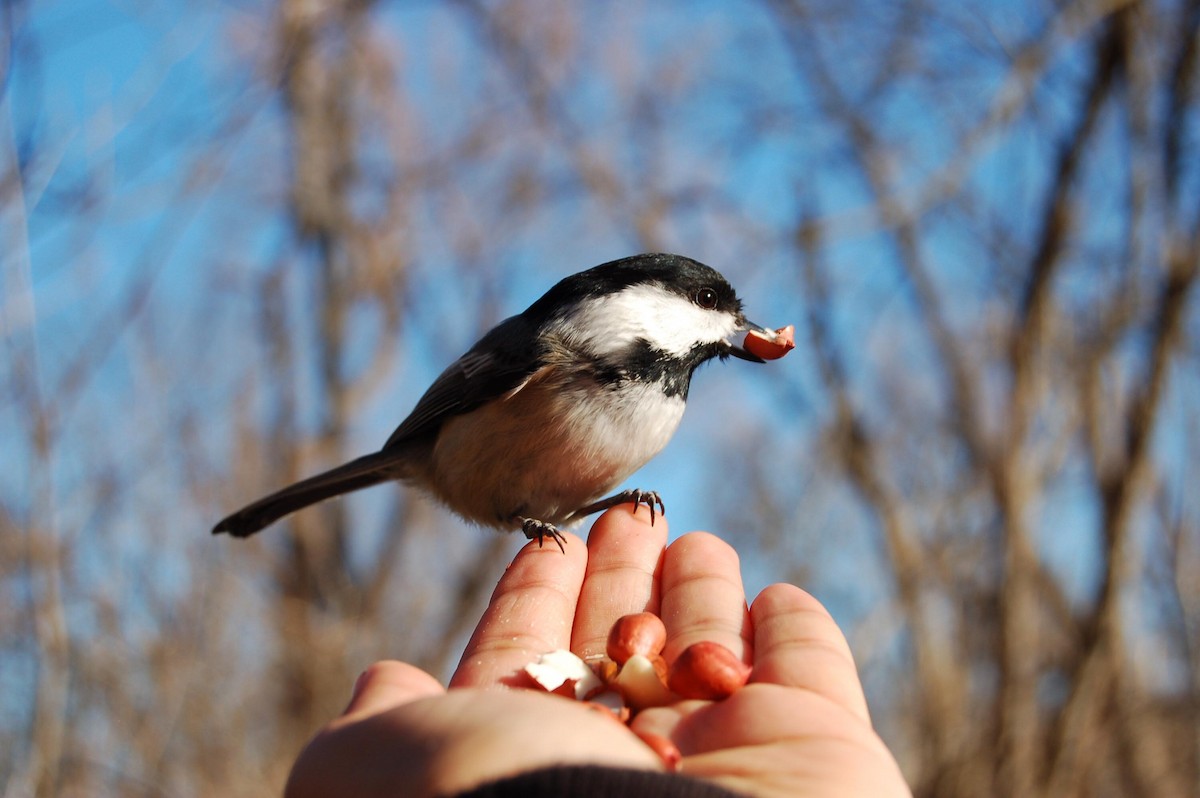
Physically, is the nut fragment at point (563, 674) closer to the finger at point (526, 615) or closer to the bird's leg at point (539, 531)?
the finger at point (526, 615)

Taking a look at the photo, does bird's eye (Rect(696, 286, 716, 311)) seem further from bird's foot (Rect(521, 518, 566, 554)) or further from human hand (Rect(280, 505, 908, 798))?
bird's foot (Rect(521, 518, 566, 554))

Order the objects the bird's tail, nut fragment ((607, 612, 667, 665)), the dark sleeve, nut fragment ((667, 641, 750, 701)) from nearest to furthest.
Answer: the dark sleeve
nut fragment ((667, 641, 750, 701))
nut fragment ((607, 612, 667, 665))
the bird's tail

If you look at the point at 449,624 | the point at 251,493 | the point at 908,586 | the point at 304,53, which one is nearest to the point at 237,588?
the point at 251,493

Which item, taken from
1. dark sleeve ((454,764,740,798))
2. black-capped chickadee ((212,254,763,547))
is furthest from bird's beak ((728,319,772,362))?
dark sleeve ((454,764,740,798))

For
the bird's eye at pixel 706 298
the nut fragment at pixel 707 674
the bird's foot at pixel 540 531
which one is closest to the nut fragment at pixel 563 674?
the nut fragment at pixel 707 674

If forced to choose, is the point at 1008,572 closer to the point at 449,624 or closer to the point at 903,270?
the point at 903,270

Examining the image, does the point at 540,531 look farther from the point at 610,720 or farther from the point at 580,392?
the point at 610,720

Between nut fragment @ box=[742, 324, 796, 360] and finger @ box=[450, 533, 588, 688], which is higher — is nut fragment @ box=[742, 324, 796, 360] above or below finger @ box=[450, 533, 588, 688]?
above
